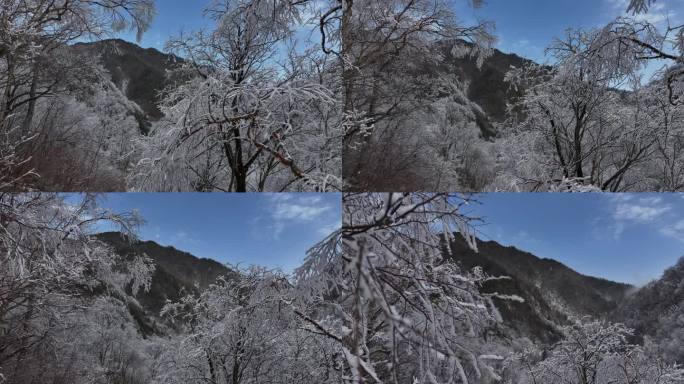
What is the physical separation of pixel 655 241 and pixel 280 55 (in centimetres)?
206

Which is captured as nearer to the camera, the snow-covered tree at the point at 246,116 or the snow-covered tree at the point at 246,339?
the snow-covered tree at the point at 246,116

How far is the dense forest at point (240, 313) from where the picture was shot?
2.66 m

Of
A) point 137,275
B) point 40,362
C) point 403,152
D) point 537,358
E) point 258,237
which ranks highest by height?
point 403,152

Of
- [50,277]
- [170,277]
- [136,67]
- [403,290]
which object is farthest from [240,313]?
[136,67]

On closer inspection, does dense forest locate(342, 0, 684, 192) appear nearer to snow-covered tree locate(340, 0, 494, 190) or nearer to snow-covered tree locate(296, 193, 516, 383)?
snow-covered tree locate(340, 0, 494, 190)

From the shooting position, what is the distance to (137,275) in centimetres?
Answer: 283

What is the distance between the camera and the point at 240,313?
113 inches

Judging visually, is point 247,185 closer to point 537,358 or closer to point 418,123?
point 418,123

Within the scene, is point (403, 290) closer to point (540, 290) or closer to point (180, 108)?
point (540, 290)

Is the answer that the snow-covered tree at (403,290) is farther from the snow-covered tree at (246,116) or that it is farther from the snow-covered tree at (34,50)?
the snow-covered tree at (34,50)

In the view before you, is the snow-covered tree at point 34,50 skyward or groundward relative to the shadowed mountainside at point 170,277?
skyward

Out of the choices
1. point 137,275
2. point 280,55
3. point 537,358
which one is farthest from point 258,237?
point 537,358

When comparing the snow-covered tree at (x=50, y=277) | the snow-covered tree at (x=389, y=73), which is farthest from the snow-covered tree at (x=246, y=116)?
the snow-covered tree at (x=50, y=277)

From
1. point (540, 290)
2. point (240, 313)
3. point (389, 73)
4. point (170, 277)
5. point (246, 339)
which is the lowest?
point (246, 339)
